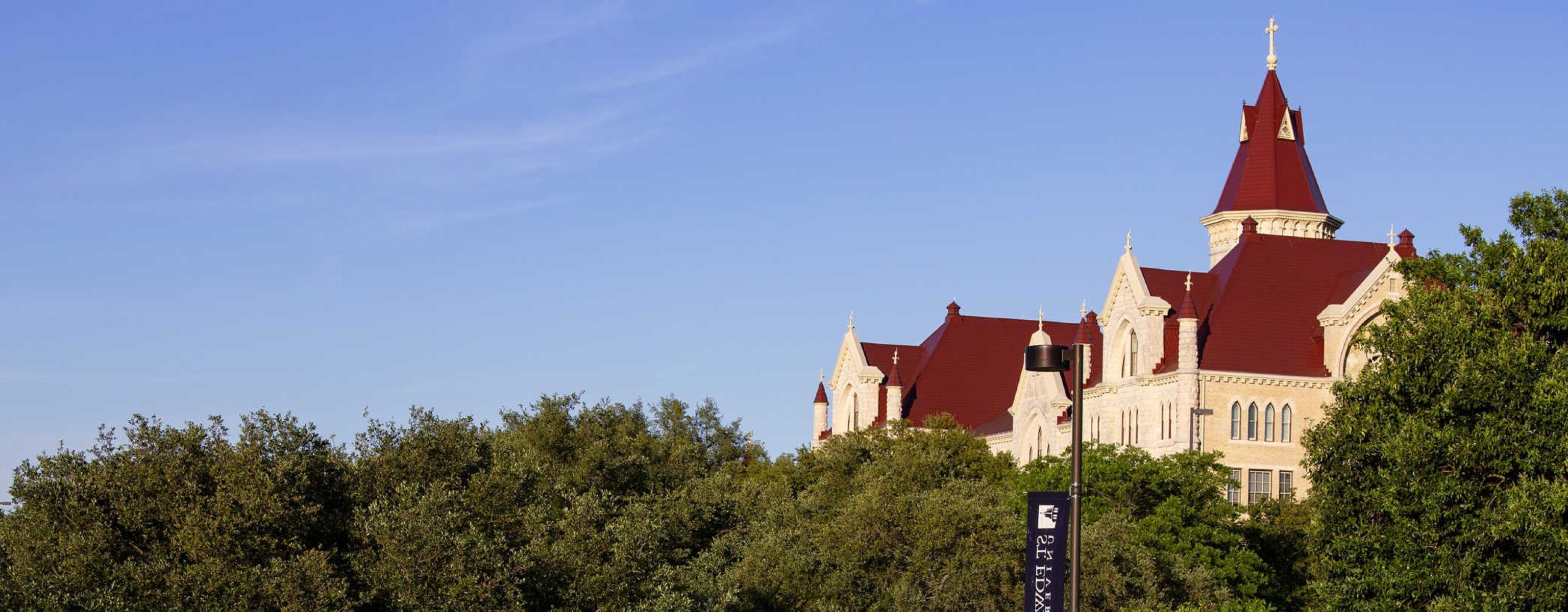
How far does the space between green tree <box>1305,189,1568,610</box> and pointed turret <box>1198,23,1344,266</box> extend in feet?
173

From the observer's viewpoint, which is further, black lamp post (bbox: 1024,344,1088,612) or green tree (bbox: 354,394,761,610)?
green tree (bbox: 354,394,761,610)

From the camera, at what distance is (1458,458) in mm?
40750

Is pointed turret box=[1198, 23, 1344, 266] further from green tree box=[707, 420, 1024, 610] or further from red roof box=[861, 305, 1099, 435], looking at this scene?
green tree box=[707, 420, 1024, 610]

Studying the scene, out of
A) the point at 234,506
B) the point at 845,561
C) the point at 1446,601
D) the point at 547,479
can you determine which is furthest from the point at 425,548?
the point at 1446,601

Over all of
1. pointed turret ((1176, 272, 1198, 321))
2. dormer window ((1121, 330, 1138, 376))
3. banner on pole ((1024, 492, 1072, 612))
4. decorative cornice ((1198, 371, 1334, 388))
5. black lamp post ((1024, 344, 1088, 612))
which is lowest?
banner on pole ((1024, 492, 1072, 612))

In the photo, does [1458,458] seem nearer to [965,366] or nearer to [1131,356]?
[1131,356]

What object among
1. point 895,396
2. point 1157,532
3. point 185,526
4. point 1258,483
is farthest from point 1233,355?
point 185,526

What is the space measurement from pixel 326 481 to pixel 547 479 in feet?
25.8

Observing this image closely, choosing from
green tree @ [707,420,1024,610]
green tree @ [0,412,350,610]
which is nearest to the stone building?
green tree @ [707,420,1024,610]

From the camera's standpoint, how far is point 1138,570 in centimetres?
5503

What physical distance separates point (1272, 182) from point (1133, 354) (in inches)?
751

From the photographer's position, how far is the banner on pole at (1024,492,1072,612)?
2972 centimetres

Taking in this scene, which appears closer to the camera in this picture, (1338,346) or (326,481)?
(326,481)

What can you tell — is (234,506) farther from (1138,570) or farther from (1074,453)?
(1138,570)
